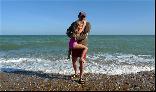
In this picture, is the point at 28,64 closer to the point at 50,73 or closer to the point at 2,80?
the point at 50,73

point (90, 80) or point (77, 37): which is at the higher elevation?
point (77, 37)

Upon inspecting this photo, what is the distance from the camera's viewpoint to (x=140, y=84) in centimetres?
970

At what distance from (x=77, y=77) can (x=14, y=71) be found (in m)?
2.93

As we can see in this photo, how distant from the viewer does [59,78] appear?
10.9 m

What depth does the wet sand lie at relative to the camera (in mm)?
9312

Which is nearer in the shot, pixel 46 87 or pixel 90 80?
pixel 46 87

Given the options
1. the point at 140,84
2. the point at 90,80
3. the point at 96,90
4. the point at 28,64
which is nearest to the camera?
the point at 96,90

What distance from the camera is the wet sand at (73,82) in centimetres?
931

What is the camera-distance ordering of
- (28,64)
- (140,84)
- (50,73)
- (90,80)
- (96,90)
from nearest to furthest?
(96,90)
(140,84)
(90,80)
(50,73)
(28,64)

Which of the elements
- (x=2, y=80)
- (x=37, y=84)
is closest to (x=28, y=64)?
(x=2, y=80)

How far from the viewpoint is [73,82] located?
10047mm

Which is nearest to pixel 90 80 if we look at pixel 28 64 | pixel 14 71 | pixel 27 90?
pixel 27 90

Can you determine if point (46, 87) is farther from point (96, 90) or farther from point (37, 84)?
point (96, 90)

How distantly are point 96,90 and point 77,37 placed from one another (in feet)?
5.78
